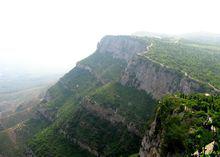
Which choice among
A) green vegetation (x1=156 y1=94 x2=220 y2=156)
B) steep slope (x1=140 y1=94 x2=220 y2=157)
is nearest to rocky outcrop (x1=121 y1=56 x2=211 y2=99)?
steep slope (x1=140 y1=94 x2=220 y2=157)

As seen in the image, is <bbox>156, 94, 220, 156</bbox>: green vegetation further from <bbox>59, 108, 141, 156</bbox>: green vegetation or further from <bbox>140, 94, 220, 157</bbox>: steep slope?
<bbox>59, 108, 141, 156</bbox>: green vegetation

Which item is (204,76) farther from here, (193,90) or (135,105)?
(135,105)

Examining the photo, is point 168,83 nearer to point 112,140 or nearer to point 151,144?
point 112,140

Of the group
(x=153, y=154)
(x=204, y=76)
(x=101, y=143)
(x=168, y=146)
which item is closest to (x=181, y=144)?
(x=168, y=146)

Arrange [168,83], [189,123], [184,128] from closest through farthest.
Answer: [184,128] → [189,123] → [168,83]

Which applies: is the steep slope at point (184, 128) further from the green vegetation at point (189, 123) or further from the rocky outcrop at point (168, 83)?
the rocky outcrop at point (168, 83)

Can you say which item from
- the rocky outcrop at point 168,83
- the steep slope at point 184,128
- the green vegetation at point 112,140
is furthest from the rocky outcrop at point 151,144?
the green vegetation at point 112,140

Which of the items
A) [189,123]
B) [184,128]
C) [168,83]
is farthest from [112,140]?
[189,123]
